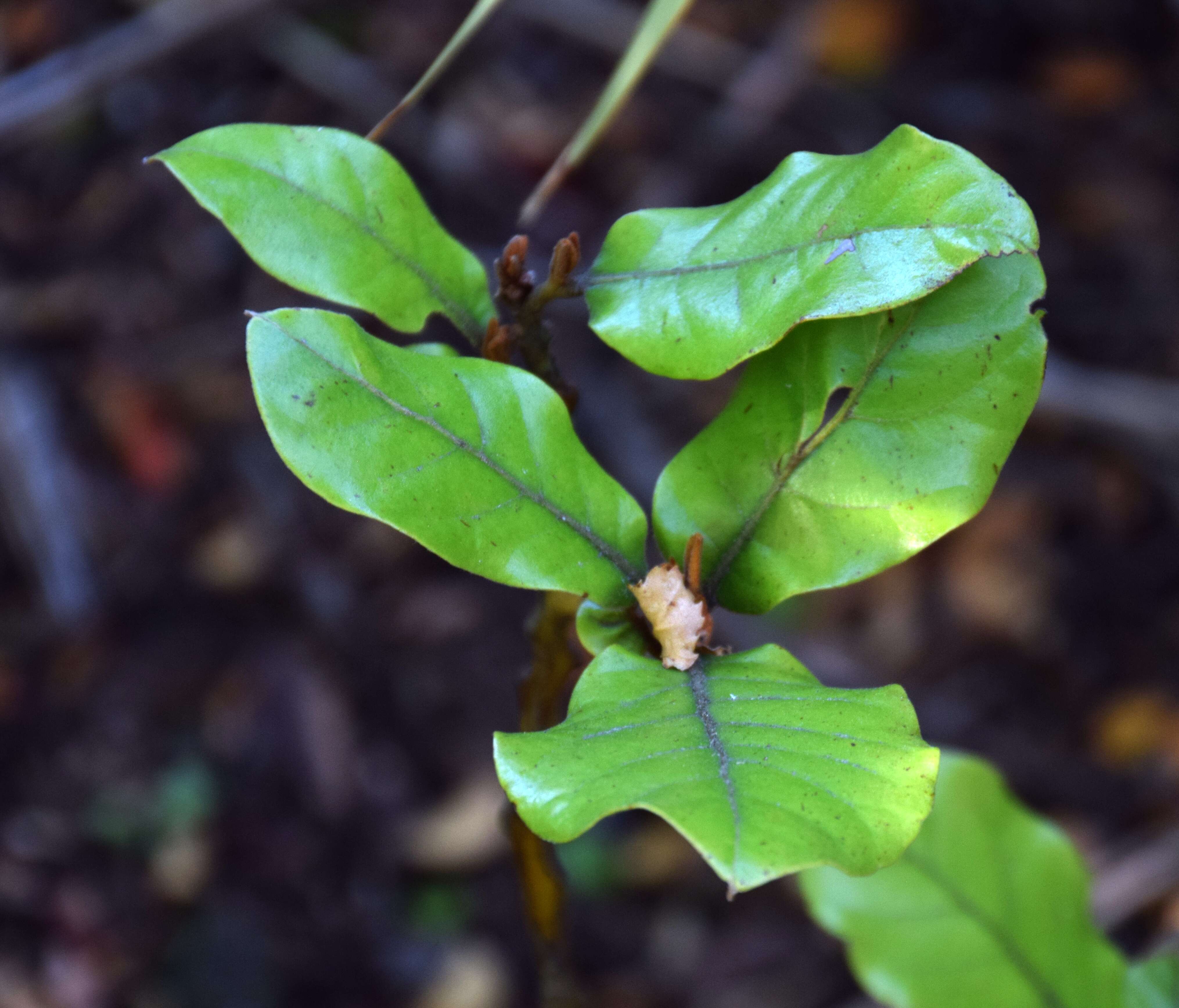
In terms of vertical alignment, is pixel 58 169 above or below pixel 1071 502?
above

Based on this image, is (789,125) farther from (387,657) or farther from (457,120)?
(387,657)

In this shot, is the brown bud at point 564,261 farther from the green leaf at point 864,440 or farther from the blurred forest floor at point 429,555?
the blurred forest floor at point 429,555

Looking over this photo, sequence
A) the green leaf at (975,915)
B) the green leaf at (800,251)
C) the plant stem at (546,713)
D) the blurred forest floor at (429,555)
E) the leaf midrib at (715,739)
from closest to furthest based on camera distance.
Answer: the leaf midrib at (715,739), the green leaf at (800,251), the plant stem at (546,713), the green leaf at (975,915), the blurred forest floor at (429,555)

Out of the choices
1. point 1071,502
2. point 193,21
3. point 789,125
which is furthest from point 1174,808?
point 193,21

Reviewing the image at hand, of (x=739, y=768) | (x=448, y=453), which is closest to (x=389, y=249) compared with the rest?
(x=448, y=453)

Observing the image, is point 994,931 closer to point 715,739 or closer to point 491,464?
point 715,739

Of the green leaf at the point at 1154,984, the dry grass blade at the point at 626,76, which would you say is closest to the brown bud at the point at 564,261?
the dry grass blade at the point at 626,76

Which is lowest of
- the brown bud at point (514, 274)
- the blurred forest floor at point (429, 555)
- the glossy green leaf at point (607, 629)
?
the blurred forest floor at point (429, 555)

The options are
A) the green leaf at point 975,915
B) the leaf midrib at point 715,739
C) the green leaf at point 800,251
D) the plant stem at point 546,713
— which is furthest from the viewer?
the green leaf at point 975,915
